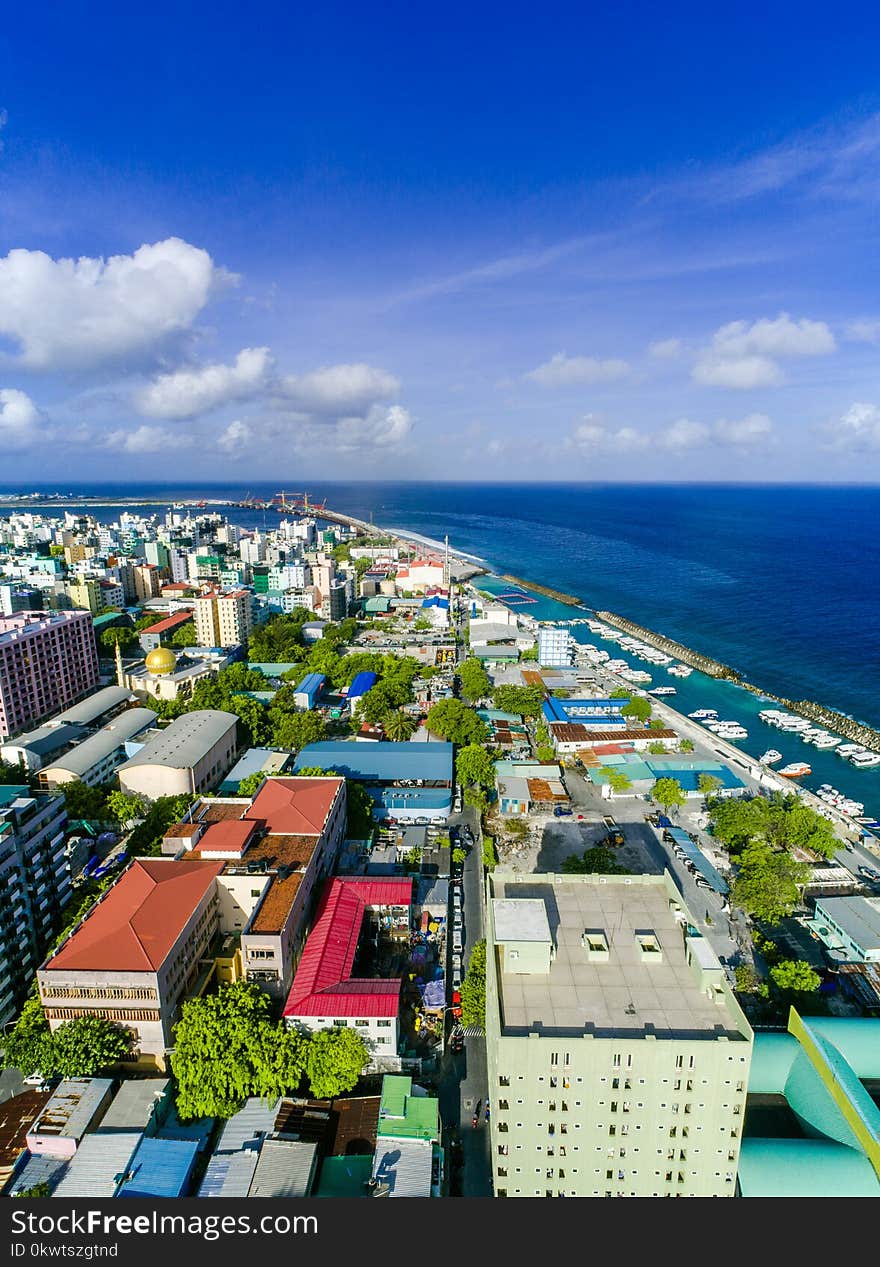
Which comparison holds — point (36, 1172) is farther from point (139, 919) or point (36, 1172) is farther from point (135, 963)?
point (139, 919)

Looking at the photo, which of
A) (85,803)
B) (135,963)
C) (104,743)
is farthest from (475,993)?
(104,743)

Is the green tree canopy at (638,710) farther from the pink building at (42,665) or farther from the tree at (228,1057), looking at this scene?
the pink building at (42,665)

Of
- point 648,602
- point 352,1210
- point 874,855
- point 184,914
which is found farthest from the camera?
point 648,602

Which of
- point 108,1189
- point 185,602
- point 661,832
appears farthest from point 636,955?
point 185,602

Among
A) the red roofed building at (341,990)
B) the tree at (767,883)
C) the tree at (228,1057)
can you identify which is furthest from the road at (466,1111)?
the tree at (767,883)

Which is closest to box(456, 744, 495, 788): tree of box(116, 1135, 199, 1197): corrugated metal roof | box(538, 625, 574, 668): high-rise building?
box(116, 1135, 199, 1197): corrugated metal roof

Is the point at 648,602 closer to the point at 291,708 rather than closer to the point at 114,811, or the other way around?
the point at 291,708
